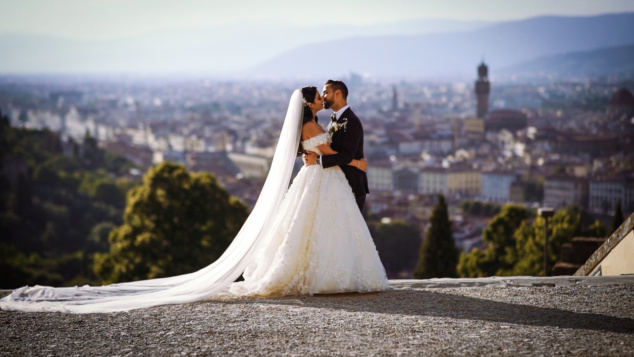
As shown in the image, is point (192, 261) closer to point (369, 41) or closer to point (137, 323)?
point (137, 323)

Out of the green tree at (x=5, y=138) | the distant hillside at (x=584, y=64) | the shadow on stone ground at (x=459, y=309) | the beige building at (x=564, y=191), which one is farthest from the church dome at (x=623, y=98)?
the shadow on stone ground at (x=459, y=309)

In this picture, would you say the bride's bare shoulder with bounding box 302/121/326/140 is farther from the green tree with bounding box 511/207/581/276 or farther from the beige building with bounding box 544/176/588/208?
the beige building with bounding box 544/176/588/208

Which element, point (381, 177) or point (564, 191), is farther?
point (381, 177)

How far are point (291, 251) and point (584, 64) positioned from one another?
3814 inches

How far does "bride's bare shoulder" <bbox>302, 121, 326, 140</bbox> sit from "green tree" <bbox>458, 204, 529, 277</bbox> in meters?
19.9

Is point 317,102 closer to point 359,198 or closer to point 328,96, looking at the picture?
point 328,96

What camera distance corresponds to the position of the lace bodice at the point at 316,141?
486 centimetres

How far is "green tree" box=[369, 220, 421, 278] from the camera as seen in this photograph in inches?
1848

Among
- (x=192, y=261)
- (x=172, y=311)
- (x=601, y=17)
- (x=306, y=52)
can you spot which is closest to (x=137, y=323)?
(x=172, y=311)

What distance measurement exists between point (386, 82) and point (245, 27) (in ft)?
146

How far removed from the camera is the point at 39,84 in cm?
15825

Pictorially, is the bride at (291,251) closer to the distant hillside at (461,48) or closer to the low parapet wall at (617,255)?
the low parapet wall at (617,255)

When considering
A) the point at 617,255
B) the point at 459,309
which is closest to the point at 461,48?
the point at 617,255

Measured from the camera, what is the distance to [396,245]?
48.0 meters
